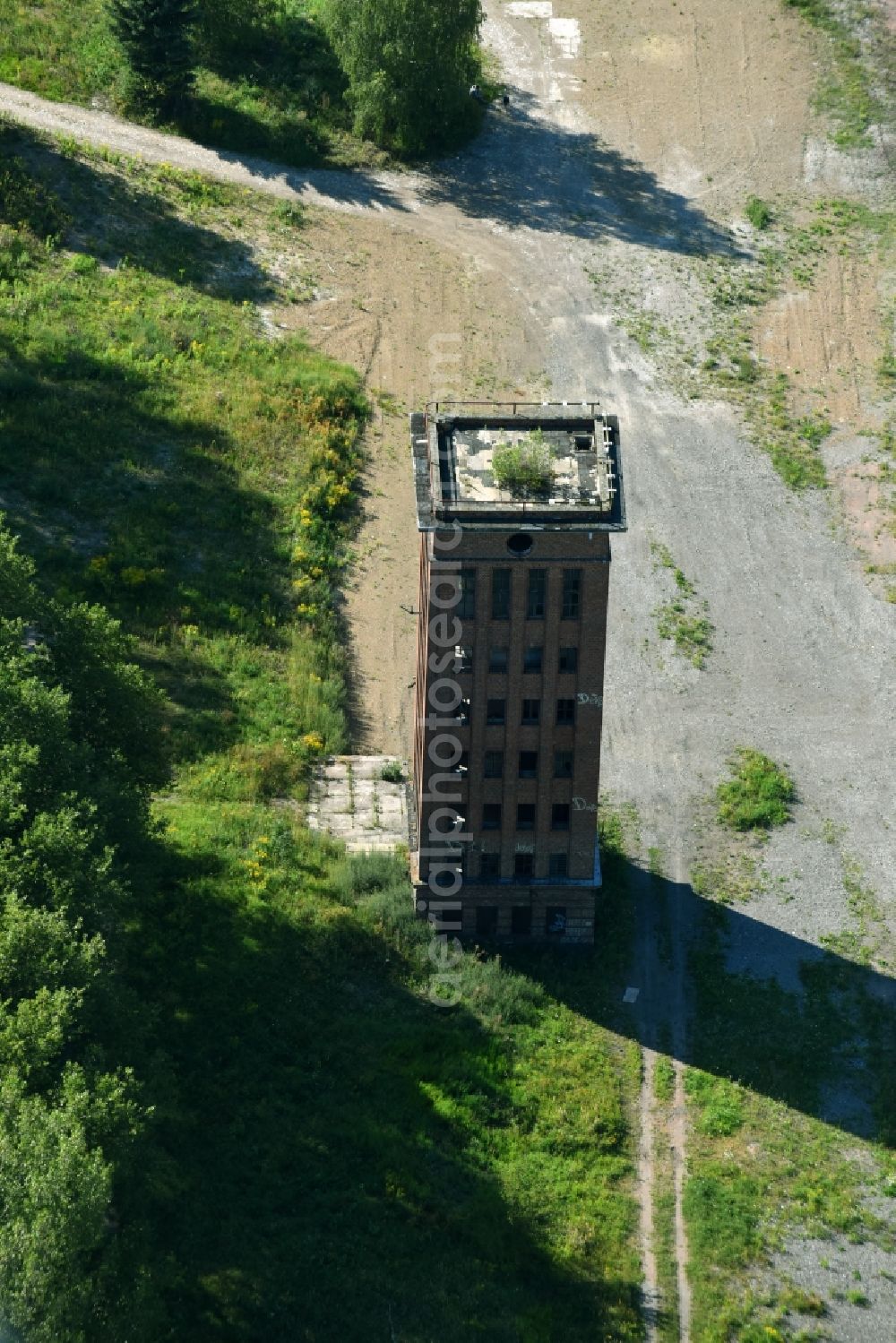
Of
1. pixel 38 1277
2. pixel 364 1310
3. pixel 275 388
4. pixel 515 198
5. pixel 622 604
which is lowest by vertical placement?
pixel 364 1310

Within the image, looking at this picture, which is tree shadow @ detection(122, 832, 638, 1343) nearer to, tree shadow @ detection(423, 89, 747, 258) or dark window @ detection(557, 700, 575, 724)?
dark window @ detection(557, 700, 575, 724)

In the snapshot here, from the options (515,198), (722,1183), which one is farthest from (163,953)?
(515,198)

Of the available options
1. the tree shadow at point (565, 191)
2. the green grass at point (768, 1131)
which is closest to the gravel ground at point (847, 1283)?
the green grass at point (768, 1131)

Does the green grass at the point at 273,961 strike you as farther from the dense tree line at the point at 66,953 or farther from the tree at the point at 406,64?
the tree at the point at 406,64

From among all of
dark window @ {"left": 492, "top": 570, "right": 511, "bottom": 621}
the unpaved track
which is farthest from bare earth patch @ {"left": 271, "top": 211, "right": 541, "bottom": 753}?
dark window @ {"left": 492, "top": 570, "right": 511, "bottom": 621}

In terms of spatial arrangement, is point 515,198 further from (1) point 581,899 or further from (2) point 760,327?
(1) point 581,899

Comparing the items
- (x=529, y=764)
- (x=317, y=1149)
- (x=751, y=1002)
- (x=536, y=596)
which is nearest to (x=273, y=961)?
(x=317, y=1149)
